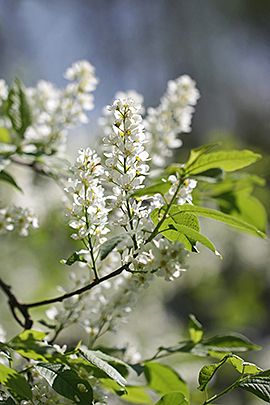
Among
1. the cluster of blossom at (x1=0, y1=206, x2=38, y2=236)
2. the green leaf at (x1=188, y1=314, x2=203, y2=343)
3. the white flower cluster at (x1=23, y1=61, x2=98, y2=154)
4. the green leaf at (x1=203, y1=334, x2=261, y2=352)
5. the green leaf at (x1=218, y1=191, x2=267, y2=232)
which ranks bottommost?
the green leaf at (x1=203, y1=334, x2=261, y2=352)

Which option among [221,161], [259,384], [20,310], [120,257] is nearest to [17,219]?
[20,310]

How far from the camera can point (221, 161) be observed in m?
1.07

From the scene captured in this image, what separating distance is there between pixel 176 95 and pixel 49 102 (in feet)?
1.01

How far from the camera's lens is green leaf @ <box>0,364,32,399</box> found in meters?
0.99

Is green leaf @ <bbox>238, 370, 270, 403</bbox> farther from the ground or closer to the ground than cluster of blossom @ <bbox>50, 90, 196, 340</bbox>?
closer to the ground

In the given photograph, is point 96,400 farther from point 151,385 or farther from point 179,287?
point 179,287

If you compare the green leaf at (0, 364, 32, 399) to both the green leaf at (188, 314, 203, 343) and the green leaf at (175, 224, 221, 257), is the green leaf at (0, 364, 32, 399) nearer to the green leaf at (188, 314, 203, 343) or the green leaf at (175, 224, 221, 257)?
the green leaf at (175, 224, 221, 257)

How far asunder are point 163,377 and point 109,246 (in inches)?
17.4

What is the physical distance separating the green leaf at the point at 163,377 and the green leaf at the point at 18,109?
0.67m

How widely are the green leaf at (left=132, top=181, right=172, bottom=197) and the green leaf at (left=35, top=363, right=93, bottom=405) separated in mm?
264

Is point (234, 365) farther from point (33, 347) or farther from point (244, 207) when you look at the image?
point (244, 207)

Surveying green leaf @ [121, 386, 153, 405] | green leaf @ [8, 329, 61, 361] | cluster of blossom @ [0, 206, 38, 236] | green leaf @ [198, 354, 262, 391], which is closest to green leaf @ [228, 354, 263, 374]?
green leaf @ [198, 354, 262, 391]

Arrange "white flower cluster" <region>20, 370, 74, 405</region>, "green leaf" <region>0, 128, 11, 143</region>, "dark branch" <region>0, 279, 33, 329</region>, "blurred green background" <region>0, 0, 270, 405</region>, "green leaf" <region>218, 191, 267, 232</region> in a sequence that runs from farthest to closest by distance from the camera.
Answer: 1. "blurred green background" <region>0, 0, 270, 405</region>
2. "green leaf" <region>0, 128, 11, 143</region>
3. "green leaf" <region>218, 191, 267, 232</region>
4. "dark branch" <region>0, 279, 33, 329</region>
5. "white flower cluster" <region>20, 370, 74, 405</region>

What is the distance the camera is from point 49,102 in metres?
1.84
